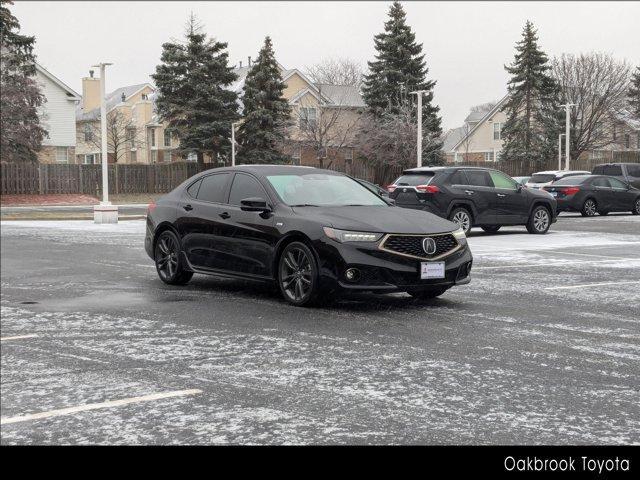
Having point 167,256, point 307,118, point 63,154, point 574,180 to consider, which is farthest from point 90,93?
point 167,256

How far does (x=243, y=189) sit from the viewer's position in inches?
422

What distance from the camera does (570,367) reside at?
651 cm

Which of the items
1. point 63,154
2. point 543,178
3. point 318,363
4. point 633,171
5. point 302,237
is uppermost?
point 63,154

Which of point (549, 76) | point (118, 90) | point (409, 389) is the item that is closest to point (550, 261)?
point (409, 389)

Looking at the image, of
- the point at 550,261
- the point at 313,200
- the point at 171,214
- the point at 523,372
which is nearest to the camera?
the point at 523,372

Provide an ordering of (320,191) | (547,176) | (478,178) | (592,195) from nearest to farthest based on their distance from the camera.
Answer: (320,191)
(478,178)
(592,195)
(547,176)

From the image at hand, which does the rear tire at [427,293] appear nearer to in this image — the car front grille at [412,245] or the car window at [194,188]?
the car front grille at [412,245]

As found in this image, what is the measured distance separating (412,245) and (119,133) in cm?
7451

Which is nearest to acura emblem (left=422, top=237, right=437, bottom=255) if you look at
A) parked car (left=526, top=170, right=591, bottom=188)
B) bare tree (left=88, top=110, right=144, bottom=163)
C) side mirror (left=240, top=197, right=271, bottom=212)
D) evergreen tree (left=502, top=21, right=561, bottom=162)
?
side mirror (left=240, top=197, right=271, bottom=212)

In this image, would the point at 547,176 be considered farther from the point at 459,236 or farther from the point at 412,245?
the point at 412,245

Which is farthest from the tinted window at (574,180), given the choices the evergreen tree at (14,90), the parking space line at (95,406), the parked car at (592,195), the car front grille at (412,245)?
the evergreen tree at (14,90)

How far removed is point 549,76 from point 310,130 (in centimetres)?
2250

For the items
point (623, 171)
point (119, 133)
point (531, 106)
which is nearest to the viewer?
point (623, 171)
